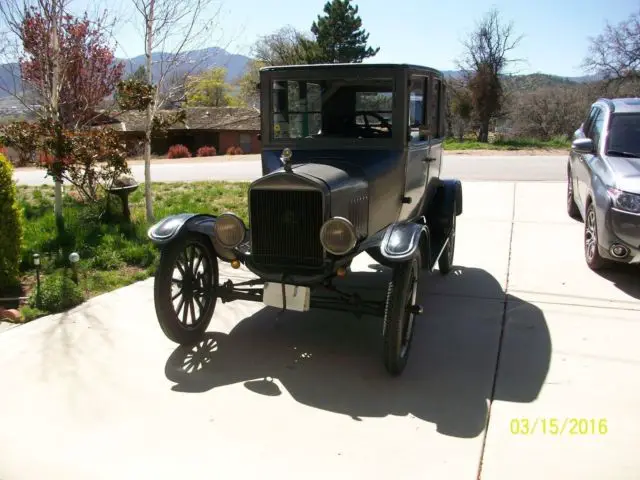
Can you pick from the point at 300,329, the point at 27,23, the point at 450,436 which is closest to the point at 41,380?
the point at 300,329

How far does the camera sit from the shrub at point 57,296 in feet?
16.1

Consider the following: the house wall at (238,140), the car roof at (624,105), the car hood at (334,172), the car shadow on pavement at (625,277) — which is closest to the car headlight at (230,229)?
the car hood at (334,172)

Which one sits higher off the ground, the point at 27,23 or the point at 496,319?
the point at 27,23

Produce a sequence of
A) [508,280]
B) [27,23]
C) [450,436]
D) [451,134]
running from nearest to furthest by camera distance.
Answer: [450,436]
[508,280]
[27,23]
[451,134]

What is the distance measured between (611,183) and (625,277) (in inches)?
38.9

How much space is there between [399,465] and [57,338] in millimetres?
2852

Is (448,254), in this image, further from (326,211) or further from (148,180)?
(148,180)

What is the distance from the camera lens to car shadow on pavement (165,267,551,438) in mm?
3482

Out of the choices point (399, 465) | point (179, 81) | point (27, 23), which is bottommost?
point (399, 465)

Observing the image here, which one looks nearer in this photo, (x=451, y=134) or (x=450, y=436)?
(x=450, y=436)

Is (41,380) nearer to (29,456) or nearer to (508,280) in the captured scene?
(29,456)

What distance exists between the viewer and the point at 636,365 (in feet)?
12.8

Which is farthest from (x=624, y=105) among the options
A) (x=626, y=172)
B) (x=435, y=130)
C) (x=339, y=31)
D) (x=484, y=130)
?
(x=339, y=31)

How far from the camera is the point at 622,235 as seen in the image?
529cm
